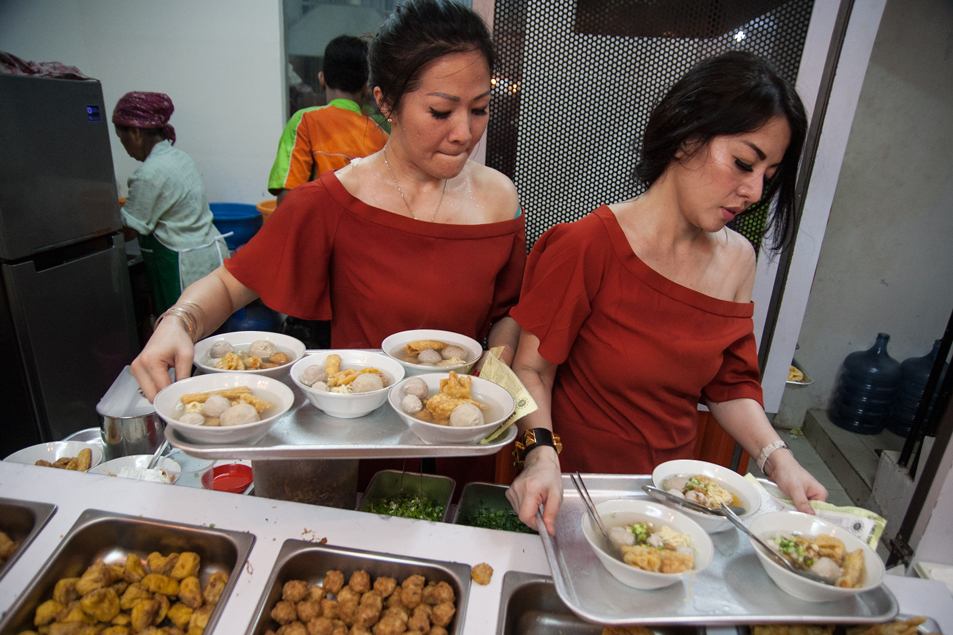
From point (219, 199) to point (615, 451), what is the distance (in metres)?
4.77

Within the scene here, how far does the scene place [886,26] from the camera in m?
3.66

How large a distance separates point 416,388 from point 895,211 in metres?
4.26

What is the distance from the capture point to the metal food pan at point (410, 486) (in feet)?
6.44

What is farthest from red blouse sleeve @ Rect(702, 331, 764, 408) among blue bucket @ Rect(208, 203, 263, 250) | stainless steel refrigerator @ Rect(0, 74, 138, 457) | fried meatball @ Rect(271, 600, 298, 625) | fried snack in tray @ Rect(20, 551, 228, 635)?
blue bucket @ Rect(208, 203, 263, 250)

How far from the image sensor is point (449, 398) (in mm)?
1235

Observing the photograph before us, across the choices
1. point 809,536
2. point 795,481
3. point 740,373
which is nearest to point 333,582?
point 809,536

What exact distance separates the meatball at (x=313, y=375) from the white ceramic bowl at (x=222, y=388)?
53 millimetres

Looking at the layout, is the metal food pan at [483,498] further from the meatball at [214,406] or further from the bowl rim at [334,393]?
the meatball at [214,406]

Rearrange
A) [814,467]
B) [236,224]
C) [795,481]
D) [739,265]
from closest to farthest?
[795,481]
[739,265]
[814,467]
[236,224]

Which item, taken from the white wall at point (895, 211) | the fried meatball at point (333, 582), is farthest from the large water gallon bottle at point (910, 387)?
the fried meatball at point (333, 582)

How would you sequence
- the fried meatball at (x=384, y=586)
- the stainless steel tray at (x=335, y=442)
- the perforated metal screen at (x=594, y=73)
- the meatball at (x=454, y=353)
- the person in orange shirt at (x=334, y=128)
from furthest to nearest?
the person in orange shirt at (x=334, y=128) < the perforated metal screen at (x=594, y=73) < the meatball at (x=454, y=353) < the fried meatball at (x=384, y=586) < the stainless steel tray at (x=335, y=442)

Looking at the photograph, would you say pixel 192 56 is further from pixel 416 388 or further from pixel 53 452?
pixel 416 388

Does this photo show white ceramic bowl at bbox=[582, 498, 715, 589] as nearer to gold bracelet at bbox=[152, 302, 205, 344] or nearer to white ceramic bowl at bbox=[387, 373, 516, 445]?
white ceramic bowl at bbox=[387, 373, 516, 445]

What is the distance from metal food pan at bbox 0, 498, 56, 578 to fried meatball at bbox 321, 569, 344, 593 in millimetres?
659
